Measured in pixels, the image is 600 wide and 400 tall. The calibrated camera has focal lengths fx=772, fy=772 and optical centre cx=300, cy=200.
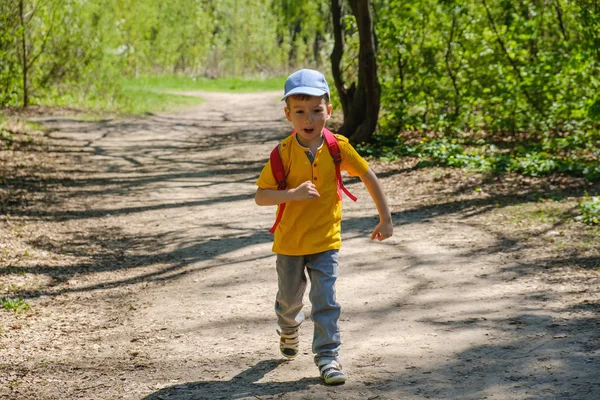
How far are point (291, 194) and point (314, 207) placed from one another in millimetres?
196

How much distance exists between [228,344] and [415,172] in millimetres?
7474

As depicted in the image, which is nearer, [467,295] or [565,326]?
[565,326]

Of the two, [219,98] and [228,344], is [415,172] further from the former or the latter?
[219,98]

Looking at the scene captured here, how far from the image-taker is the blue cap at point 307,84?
4.00 metres

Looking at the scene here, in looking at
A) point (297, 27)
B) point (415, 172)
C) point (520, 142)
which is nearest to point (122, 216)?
point (415, 172)

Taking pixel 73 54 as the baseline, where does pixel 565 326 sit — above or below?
below

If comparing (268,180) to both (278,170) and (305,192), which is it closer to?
(278,170)

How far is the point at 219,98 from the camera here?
27.2m

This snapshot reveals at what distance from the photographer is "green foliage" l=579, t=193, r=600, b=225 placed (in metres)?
7.96

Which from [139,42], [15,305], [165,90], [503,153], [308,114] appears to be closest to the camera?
[308,114]

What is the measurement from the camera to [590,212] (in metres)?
8.17

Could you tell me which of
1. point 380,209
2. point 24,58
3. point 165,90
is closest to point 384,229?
point 380,209

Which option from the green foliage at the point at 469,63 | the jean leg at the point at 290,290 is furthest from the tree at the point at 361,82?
→ the jean leg at the point at 290,290

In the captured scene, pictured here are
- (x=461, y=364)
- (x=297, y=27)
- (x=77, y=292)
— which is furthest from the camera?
(x=297, y=27)
